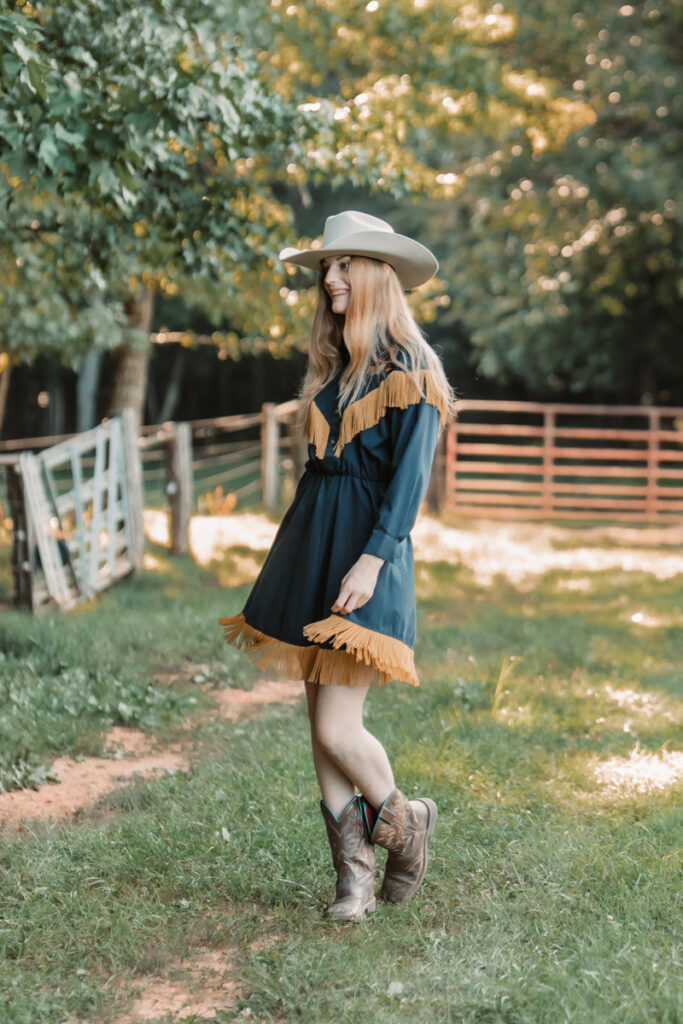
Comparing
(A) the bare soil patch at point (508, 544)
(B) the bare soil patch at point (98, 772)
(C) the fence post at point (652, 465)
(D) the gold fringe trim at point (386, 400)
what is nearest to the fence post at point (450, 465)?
(A) the bare soil patch at point (508, 544)

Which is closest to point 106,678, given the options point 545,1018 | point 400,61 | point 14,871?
point 14,871

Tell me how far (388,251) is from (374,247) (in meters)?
0.05

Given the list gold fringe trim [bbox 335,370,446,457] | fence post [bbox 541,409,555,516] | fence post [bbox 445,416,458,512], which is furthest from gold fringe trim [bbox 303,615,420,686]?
fence post [bbox 541,409,555,516]

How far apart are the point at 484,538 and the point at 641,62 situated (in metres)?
6.47

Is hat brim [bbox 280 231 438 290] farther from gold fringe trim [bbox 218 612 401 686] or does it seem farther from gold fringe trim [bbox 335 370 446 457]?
gold fringe trim [bbox 218 612 401 686]

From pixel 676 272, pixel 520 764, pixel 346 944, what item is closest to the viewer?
pixel 346 944

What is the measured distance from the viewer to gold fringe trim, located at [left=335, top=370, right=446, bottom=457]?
3.07m

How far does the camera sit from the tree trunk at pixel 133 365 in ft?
35.7

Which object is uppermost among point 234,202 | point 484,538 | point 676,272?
point 676,272

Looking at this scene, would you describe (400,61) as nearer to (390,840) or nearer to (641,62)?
(641,62)

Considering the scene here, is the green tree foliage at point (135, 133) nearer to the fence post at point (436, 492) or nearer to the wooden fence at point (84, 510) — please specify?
the wooden fence at point (84, 510)

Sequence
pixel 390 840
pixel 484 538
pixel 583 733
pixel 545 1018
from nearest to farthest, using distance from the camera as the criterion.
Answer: pixel 545 1018
pixel 390 840
pixel 583 733
pixel 484 538

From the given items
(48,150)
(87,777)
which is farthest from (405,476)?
(87,777)

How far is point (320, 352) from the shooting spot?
10.9 feet
